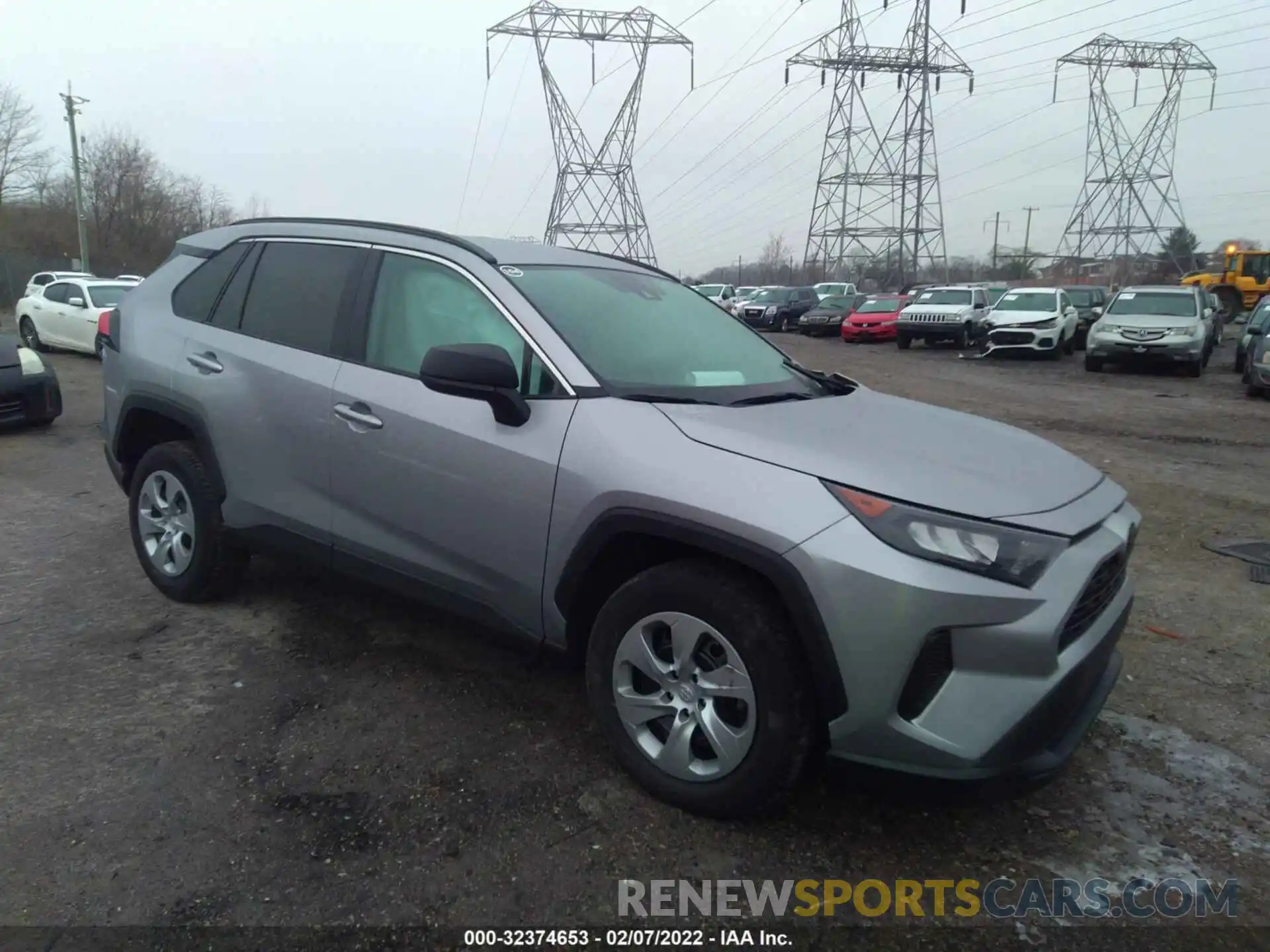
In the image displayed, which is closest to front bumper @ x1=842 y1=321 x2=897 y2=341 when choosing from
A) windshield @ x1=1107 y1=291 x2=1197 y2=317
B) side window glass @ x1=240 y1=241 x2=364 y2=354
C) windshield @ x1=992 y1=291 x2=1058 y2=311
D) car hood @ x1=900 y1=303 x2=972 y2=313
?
car hood @ x1=900 y1=303 x2=972 y2=313

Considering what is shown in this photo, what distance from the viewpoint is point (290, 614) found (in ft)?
14.3

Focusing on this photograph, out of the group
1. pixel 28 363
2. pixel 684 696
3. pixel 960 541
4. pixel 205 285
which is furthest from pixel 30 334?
pixel 960 541

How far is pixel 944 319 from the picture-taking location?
23.9 metres

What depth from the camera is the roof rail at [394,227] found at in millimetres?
3469

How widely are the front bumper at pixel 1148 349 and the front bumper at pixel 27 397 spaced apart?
57.8ft

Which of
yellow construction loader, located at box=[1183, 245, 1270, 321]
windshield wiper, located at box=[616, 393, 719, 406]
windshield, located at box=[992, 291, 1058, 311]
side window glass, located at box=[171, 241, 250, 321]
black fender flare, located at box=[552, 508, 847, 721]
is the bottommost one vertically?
black fender flare, located at box=[552, 508, 847, 721]

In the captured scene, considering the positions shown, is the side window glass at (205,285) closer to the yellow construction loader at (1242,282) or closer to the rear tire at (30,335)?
the rear tire at (30,335)

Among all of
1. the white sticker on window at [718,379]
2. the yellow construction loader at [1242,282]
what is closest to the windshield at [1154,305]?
the yellow construction loader at [1242,282]

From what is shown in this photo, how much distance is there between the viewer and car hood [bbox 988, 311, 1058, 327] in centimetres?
2109

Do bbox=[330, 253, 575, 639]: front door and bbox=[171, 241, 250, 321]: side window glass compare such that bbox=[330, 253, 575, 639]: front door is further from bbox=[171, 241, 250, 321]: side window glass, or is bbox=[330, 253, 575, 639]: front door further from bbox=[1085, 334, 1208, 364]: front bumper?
bbox=[1085, 334, 1208, 364]: front bumper

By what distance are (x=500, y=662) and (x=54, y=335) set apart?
17.6 metres

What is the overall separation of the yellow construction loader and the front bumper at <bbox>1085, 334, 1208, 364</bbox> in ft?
58.5

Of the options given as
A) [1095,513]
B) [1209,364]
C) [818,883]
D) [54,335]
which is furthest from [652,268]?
[1209,364]

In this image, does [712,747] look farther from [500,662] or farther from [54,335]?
[54,335]
